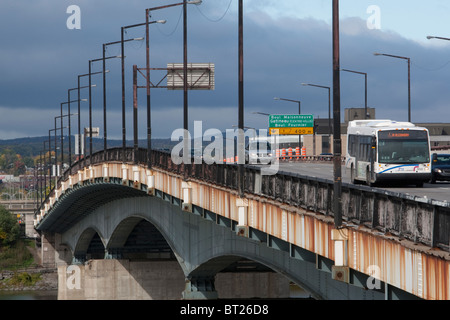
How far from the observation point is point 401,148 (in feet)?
127

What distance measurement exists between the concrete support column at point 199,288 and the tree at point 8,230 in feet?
345

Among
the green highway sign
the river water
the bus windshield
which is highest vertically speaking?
the green highway sign

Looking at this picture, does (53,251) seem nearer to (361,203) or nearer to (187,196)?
(187,196)

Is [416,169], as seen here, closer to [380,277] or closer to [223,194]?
[223,194]

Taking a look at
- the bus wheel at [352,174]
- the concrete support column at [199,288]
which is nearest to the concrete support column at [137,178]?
the concrete support column at [199,288]

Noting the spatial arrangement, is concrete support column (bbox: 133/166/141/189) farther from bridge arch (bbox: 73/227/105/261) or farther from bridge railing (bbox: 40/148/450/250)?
bridge arch (bbox: 73/227/105/261)

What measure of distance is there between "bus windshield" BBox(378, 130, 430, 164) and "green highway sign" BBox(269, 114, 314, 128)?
227 ft

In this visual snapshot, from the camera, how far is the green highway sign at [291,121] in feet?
358

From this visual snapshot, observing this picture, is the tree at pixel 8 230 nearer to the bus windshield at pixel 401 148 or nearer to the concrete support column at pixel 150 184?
the concrete support column at pixel 150 184

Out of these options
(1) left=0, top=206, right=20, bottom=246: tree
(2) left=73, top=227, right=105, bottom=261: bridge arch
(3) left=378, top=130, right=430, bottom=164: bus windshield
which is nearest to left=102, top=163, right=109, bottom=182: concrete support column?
(3) left=378, top=130, right=430, bottom=164: bus windshield

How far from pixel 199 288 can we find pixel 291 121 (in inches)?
2353

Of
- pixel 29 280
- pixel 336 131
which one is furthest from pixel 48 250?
pixel 336 131

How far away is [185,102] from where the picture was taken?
47812 mm

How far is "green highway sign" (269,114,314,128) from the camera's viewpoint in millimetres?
109062
